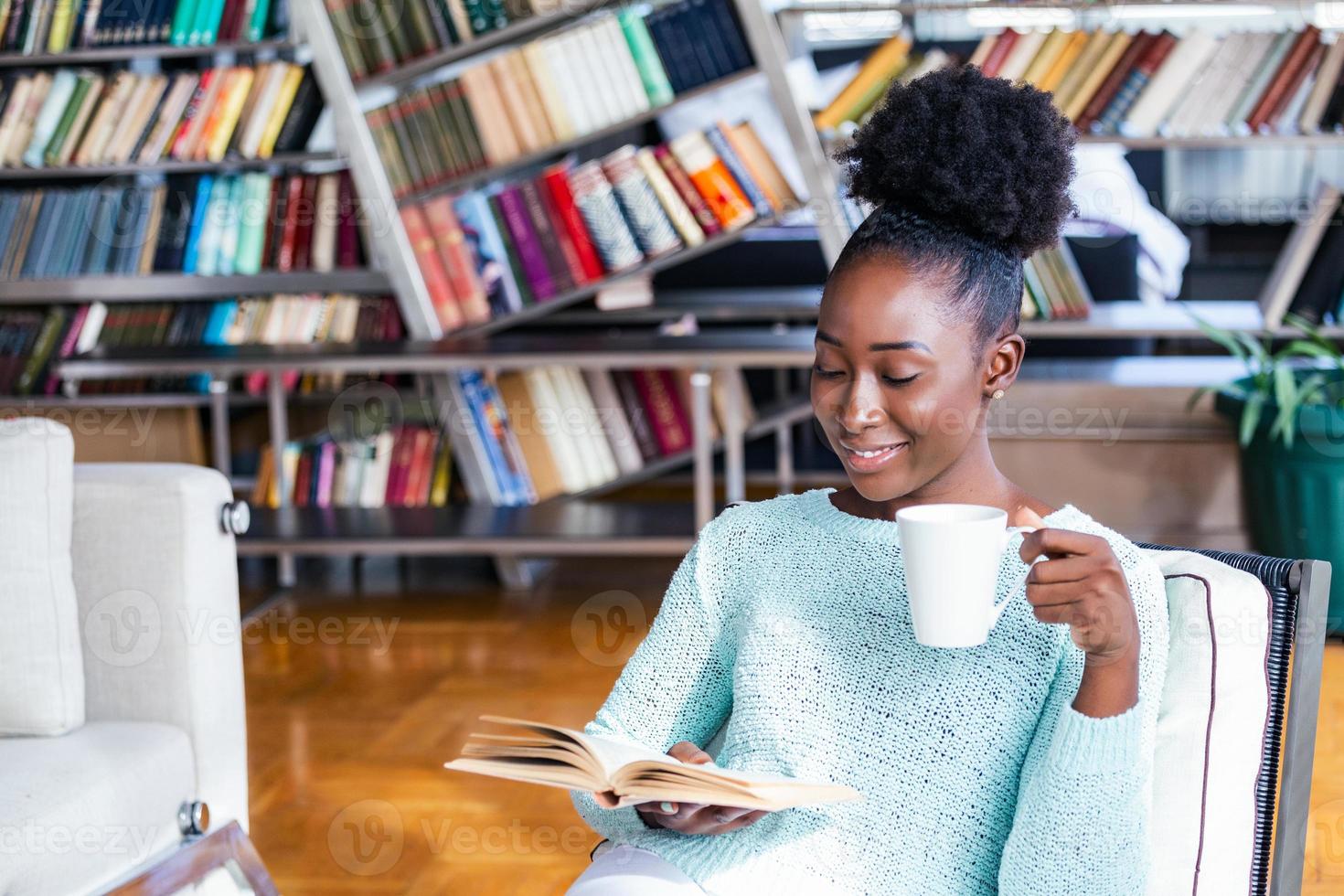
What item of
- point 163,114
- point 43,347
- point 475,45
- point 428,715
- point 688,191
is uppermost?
point 475,45

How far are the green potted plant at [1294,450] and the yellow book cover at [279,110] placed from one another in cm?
241

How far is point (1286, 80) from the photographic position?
11.4ft

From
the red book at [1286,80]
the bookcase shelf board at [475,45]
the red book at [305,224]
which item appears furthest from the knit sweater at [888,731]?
the red book at [305,224]

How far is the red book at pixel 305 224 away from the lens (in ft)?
12.8

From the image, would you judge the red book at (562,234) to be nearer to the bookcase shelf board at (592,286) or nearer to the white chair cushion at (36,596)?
the bookcase shelf board at (592,286)

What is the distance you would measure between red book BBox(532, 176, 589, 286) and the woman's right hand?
258cm

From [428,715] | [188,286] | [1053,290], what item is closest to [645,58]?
[1053,290]

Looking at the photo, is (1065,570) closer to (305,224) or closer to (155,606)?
(155,606)

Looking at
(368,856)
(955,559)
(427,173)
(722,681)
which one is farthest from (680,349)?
(955,559)

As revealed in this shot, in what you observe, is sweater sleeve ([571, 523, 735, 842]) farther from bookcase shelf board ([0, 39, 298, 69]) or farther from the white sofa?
bookcase shelf board ([0, 39, 298, 69])

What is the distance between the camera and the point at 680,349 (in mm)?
3285

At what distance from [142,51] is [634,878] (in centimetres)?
355

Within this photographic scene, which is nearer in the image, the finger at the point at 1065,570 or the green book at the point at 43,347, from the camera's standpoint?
the finger at the point at 1065,570

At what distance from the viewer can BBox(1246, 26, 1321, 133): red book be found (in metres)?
3.46
